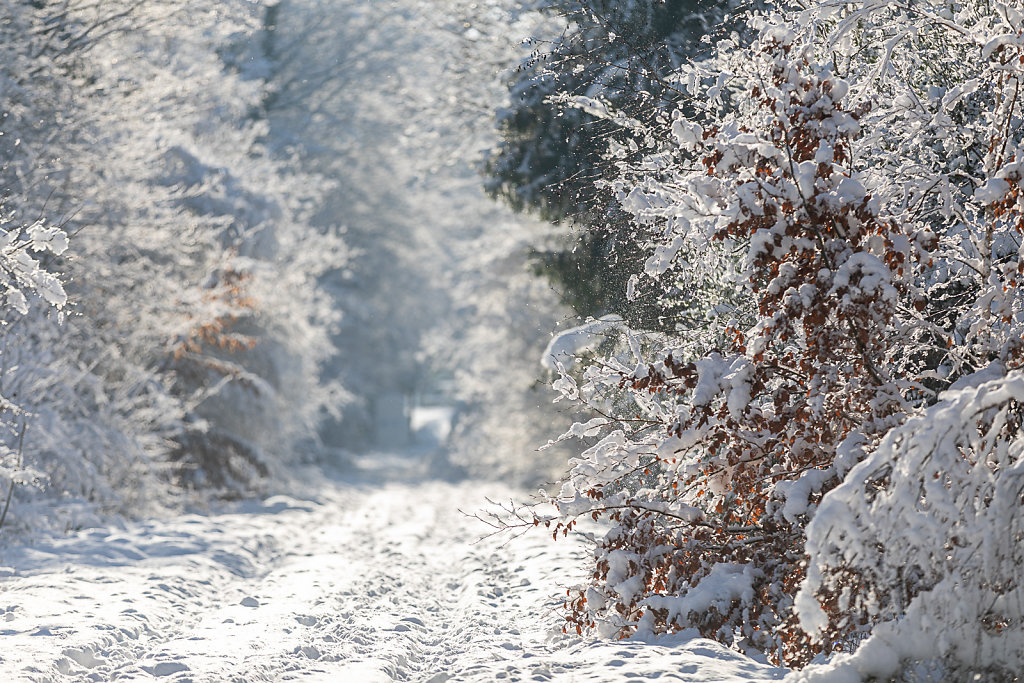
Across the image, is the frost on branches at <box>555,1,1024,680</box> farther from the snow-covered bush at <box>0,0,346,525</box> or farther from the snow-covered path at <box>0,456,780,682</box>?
the snow-covered bush at <box>0,0,346,525</box>

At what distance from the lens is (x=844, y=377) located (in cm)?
627

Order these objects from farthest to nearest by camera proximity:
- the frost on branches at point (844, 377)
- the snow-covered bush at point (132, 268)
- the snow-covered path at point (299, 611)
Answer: the snow-covered bush at point (132, 268)
the snow-covered path at point (299, 611)
the frost on branches at point (844, 377)

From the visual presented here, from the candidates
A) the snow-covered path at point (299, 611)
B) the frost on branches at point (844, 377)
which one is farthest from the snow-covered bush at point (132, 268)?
the frost on branches at point (844, 377)

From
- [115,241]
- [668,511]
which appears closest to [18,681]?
[668,511]

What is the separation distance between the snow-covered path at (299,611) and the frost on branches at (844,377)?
28.3 inches

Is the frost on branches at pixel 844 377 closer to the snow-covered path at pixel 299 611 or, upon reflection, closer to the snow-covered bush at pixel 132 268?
the snow-covered path at pixel 299 611

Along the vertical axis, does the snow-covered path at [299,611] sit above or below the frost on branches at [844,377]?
below

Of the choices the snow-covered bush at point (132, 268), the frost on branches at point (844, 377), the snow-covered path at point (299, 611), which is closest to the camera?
the frost on branches at point (844, 377)

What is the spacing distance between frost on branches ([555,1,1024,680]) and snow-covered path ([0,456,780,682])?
0.72 metres

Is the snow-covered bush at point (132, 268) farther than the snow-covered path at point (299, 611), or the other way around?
the snow-covered bush at point (132, 268)

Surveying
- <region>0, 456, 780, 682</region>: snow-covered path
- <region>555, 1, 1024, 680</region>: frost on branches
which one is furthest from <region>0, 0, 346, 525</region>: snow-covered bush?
<region>555, 1, 1024, 680</region>: frost on branches

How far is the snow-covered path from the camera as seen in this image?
257 inches

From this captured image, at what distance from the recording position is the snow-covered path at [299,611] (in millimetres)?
6527

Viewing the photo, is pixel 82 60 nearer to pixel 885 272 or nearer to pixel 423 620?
→ pixel 423 620
